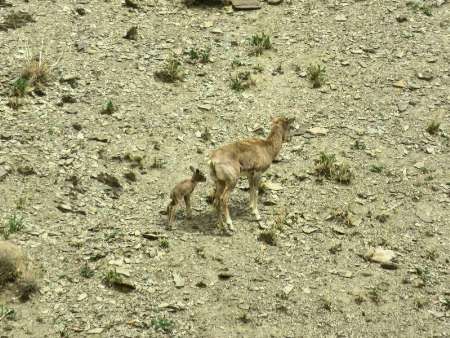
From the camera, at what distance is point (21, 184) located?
1532 cm

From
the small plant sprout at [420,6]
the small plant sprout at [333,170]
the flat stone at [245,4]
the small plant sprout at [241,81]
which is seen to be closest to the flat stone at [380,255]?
the small plant sprout at [333,170]

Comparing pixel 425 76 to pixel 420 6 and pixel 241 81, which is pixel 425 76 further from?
pixel 241 81

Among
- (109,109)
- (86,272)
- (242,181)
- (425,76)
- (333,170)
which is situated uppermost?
(425,76)

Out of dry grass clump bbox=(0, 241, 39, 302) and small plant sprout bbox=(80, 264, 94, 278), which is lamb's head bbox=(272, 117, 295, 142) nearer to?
small plant sprout bbox=(80, 264, 94, 278)

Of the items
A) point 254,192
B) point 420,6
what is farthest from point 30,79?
point 420,6

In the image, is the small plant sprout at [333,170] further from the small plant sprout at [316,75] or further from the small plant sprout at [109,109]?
the small plant sprout at [109,109]

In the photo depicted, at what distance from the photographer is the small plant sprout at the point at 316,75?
20469 millimetres

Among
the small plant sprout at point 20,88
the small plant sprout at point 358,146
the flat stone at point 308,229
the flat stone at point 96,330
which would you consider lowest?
the flat stone at point 96,330

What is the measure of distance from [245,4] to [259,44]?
2496 millimetres

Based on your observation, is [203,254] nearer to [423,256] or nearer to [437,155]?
[423,256]

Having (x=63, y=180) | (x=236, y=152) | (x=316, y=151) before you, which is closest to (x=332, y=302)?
(x=236, y=152)

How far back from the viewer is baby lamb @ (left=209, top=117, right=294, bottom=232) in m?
14.6

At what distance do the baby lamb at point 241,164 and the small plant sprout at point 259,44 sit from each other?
19.6ft

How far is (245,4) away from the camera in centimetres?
2375
